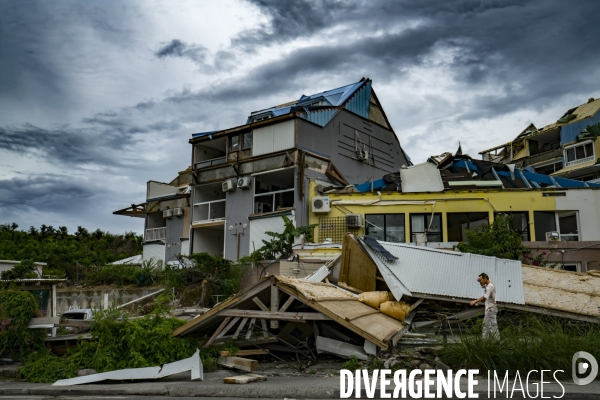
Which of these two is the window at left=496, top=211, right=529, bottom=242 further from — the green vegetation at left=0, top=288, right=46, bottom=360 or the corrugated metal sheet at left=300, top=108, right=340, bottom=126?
the green vegetation at left=0, top=288, right=46, bottom=360

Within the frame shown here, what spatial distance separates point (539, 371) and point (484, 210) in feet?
46.1

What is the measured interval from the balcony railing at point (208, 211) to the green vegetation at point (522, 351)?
21.1m

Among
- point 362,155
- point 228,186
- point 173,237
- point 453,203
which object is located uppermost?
point 362,155

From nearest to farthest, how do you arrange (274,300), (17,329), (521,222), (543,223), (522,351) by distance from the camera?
(522,351)
(274,300)
(17,329)
(543,223)
(521,222)

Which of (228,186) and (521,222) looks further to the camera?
(228,186)

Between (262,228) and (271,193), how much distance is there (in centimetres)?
186

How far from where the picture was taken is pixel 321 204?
24.2m

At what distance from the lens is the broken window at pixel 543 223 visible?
71.6 ft

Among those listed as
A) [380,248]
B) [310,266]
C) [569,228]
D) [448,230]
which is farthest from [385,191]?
[380,248]

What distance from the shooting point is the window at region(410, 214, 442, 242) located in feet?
74.8

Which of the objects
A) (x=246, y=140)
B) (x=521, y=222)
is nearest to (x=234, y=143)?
(x=246, y=140)

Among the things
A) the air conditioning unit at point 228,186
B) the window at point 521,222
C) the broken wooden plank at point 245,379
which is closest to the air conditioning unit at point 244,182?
the air conditioning unit at point 228,186

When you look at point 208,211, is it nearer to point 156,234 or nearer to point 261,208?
point 261,208

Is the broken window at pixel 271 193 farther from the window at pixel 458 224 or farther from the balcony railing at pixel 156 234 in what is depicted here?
the balcony railing at pixel 156 234
